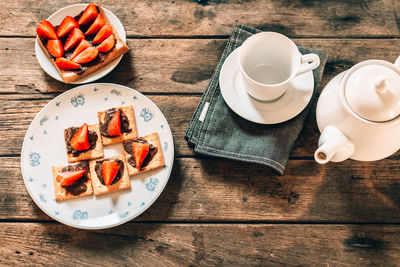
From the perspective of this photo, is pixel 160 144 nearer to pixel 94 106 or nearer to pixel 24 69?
pixel 94 106

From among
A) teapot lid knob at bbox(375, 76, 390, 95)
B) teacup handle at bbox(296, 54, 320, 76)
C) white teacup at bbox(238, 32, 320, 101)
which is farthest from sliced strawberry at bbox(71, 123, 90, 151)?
teapot lid knob at bbox(375, 76, 390, 95)

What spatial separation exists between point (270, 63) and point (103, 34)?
0.50m

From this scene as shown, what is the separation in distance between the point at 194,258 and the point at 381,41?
87cm

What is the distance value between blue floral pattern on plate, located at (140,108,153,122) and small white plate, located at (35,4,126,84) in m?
0.16

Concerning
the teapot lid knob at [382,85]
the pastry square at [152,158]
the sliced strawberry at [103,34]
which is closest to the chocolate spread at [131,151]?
the pastry square at [152,158]

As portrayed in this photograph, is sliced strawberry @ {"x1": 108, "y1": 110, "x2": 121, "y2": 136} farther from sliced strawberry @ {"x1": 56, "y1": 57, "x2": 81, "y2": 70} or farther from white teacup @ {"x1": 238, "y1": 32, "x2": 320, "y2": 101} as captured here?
white teacup @ {"x1": 238, "y1": 32, "x2": 320, "y2": 101}

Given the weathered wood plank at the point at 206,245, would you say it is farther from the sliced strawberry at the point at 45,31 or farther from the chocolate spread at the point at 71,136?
the sliced strawberry at the point at 45,31

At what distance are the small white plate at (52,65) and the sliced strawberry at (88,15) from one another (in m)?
0.03

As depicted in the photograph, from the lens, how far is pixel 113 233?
3.16ft

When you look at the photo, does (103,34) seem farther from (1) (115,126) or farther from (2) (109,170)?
(2) (109,170)

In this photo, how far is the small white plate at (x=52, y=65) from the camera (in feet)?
3.28

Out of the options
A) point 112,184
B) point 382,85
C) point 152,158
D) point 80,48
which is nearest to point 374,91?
point 382,85

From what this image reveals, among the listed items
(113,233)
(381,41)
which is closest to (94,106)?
(113,233)

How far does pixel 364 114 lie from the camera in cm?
69
